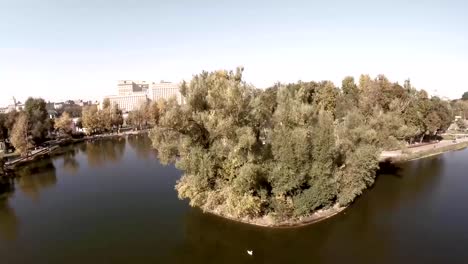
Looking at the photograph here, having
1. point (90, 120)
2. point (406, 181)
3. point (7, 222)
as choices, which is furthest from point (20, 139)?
point (406, 181)

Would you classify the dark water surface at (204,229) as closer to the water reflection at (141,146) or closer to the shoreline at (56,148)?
the shoreline at (56,148)

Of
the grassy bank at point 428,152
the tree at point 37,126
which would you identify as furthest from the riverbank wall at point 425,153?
the tree at point 37,126

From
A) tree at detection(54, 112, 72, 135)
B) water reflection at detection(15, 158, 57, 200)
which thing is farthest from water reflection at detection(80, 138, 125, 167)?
tree at detection(54, 112, 72, 135)

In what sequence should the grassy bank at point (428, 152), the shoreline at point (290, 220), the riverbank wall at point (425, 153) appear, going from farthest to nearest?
the grassy bank at point (428, 152) → the riverbank wall at point (425, 153) → the shoreline at point (290, 220)

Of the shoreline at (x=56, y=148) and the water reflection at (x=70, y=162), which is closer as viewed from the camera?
the water reflection at (x=70, y=162)

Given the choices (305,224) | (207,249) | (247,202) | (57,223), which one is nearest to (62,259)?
(57,223)

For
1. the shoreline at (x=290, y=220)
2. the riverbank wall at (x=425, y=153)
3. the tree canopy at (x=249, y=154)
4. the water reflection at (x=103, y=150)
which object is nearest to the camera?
the tree canopy at (x=249, y=154)
